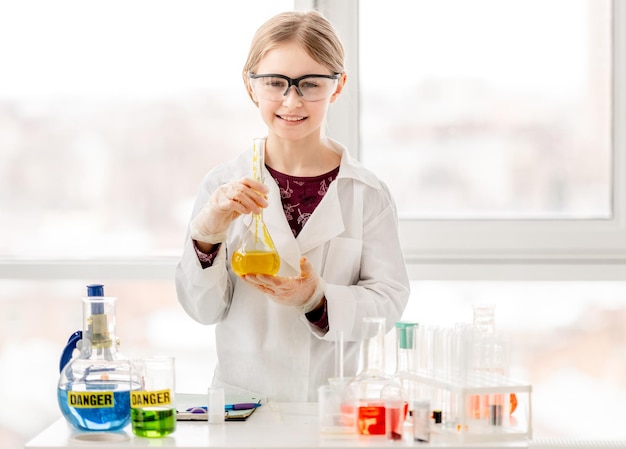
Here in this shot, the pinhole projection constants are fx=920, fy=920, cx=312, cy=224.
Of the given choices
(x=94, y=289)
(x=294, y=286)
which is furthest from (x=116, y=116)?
(x=94, y=289)

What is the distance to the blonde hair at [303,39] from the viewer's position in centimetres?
243

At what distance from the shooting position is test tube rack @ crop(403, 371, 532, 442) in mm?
1834

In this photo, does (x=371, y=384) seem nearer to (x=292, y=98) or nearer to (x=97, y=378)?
(x=97, y=378)

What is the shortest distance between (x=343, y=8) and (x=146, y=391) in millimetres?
1867

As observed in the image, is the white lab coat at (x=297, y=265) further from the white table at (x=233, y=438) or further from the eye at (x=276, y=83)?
the white table at (x=233, y=438)

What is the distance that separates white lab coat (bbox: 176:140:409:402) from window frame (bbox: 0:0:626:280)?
799 mm

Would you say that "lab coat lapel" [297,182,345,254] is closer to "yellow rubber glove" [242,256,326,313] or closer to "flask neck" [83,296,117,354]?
"yellow rubber glove" [242,256,326,313]

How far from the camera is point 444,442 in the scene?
1831mm

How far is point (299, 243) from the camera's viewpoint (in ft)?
8.09

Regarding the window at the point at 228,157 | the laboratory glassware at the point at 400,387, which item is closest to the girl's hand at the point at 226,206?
the laboratory glassware at the point at 400,387

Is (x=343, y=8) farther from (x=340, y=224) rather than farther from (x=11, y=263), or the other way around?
(x=11, y=263)

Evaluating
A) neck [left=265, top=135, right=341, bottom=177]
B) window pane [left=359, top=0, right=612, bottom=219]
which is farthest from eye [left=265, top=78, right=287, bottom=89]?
window pane [left=359, top=0, right=612, bottom=219]

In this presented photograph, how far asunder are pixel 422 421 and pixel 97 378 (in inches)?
26.5

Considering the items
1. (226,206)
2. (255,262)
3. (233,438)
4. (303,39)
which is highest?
(303,39)
